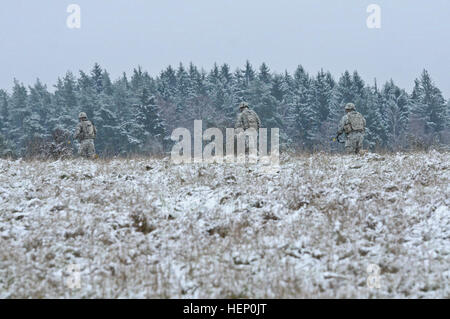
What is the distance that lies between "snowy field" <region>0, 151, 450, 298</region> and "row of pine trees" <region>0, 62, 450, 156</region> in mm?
37266

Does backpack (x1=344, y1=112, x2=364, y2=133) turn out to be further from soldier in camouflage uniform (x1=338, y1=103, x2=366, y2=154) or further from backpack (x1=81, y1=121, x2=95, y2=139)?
backpack (x1=81, y1=121, x2=95, y2=139)

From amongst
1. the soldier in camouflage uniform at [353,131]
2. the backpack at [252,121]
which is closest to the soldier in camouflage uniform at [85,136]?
the backpack at [252,121]

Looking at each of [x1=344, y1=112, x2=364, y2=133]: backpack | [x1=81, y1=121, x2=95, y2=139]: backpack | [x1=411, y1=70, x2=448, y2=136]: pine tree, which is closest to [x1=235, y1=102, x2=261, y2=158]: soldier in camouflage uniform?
[x1=344, y1=112, x2=364, y2=133]: backpack

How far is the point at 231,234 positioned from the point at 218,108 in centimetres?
5215

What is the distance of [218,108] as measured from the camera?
193 feet

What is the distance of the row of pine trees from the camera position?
5334 cm

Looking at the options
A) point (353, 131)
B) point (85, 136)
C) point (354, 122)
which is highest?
point (354, 122)

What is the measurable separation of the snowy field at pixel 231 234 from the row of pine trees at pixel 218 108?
3727 cm

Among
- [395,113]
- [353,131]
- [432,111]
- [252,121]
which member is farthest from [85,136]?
[432,111]

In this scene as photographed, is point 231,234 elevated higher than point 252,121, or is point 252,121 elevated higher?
point 252,121

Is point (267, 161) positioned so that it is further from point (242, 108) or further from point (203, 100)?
point (203, 100)

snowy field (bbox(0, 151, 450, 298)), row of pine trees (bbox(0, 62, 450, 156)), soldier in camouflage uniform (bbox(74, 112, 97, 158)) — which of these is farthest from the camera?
row of pine trees (bbox(0, 62, 450, 156))

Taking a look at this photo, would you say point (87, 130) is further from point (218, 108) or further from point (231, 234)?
point (218, 108)
